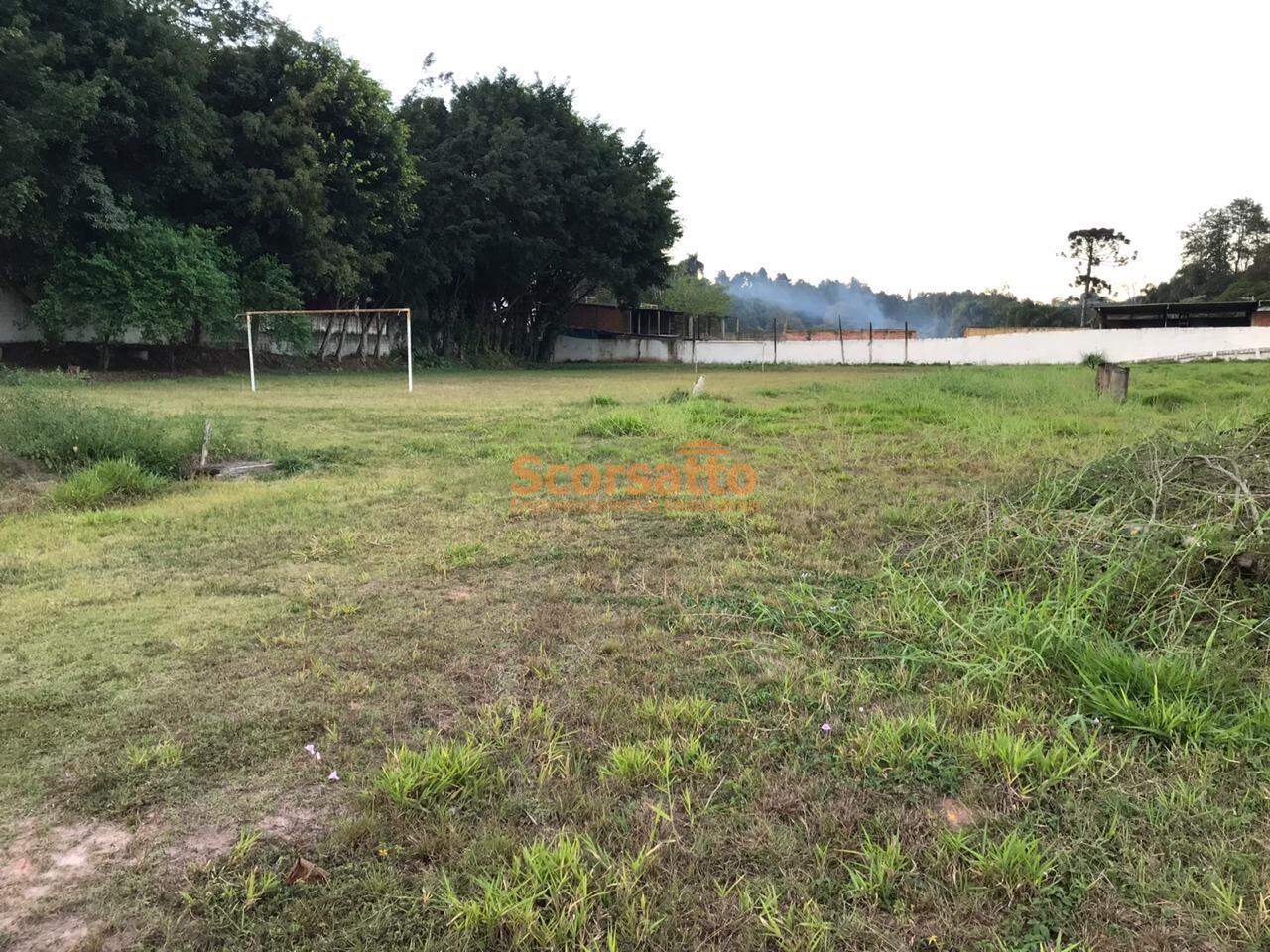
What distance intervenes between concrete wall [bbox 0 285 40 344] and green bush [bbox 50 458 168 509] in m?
15.8

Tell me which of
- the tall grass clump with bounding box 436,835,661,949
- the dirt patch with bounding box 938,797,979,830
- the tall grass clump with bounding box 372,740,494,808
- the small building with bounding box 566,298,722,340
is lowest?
the tall grass clump with bounding box 436,835,661,949

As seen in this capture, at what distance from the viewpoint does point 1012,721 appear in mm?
1995

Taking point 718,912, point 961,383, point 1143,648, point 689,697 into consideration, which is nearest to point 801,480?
point 1143,648

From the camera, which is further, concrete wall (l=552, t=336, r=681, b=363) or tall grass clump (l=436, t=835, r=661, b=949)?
concrete wall (l=552, t=336, r=681, b=363)

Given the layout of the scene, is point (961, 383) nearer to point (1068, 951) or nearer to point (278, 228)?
point (1068, 951)

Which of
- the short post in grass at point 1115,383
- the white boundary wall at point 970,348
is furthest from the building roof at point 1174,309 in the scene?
the short post in grass at point 1115,383

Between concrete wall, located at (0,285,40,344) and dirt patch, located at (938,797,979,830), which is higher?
concrete wall, located at (0,285,40,344)

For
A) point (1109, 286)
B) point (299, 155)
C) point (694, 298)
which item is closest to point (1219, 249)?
point (1109, 286)

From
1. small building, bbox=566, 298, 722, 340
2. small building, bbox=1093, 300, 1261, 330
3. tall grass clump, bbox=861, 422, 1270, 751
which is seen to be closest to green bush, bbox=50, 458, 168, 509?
tall grass clump, bbox=861, 422, 1270, 751

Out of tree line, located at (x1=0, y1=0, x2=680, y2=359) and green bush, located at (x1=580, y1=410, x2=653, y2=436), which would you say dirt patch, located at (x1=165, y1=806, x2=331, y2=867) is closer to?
green bush, located at (x1=580, y1=410, x2=653, y2=436)

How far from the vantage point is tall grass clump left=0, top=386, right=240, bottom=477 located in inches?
215

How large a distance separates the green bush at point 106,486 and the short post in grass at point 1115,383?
10403mm

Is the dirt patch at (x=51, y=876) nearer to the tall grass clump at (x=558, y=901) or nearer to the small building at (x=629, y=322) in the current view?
the tall grass clump at (x=558, y=901)

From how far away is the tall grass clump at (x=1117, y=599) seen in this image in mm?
2033
